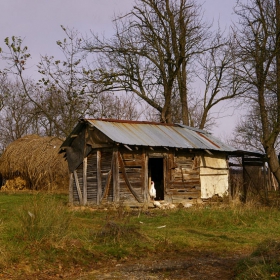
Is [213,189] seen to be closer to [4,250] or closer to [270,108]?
[270,108]

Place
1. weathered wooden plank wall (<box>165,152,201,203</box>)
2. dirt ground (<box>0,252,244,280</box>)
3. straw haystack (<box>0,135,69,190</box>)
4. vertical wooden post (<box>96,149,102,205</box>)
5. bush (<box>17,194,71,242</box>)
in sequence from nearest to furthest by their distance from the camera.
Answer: dirt ground (<box>0,252,244,280</box>)
bush (<box>17,194,71,242</box>)
vertical wooden post (<box>96,149,102,205</box>)
weathered wooden plank wall (<box>165,152,201,203</box>)
straw haystack (<box>0,135,69,190</box>)

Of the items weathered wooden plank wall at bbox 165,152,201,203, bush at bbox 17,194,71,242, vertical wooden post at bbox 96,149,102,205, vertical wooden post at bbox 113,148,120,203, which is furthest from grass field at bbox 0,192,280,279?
weathered wooden plank wall at bbox 165,152,201,203

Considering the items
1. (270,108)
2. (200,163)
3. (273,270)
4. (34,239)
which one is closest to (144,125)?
(200,163)

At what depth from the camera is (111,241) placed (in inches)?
389

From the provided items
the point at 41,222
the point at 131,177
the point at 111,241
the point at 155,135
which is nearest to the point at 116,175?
the point at 131,177

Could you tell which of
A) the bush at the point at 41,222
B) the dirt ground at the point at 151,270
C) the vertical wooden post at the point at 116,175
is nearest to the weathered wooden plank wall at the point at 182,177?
the vertical wooden post at the point at 116,175

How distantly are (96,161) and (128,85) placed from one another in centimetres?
816

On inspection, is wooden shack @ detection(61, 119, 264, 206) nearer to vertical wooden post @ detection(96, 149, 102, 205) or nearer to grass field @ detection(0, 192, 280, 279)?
vertical wooden post @ detection(96, 149, 102, 205)

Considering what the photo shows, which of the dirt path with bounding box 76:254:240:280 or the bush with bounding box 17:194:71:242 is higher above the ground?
the bush with bounding box 17:194:71:242

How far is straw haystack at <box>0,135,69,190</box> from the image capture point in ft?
92.0

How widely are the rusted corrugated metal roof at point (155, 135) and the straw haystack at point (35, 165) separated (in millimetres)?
8992

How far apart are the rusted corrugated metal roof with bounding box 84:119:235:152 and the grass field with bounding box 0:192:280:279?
5395 millimetres

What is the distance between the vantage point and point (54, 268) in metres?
8.05

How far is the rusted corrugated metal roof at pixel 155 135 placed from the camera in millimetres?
→ 18125
